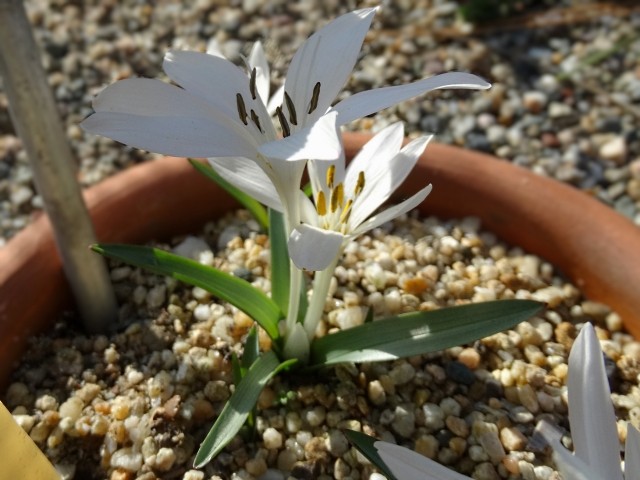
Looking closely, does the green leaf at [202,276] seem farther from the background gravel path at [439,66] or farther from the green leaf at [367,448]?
the background gravel path at [439,66]

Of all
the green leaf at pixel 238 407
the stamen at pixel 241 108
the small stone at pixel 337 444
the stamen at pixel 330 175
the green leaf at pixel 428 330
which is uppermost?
the stamen at pixel 241 108

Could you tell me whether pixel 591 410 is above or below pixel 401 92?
below

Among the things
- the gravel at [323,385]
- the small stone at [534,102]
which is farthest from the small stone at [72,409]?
the small stone at [534,102]

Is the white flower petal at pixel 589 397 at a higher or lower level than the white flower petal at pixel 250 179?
lower

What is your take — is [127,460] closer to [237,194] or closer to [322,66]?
[237,194]

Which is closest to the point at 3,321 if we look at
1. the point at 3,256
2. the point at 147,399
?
the point at 3,256

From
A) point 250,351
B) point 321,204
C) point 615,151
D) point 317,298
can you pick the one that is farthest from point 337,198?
point 615,151

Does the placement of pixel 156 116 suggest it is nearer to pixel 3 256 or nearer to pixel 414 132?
pixel 3 256
